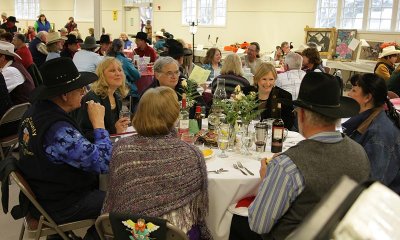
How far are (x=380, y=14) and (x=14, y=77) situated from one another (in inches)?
394

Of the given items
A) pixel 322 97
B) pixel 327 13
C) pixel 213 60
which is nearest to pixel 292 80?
pixel 213 60

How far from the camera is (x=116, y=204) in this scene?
1.98 meters

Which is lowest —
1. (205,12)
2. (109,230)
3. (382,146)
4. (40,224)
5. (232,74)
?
(40,224)

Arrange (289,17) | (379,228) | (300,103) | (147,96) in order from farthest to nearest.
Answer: (289,17)
(147,96)
(300,103)
(379,228)

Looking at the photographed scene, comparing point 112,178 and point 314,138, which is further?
point 112,178

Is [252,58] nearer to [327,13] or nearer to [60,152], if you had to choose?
[60,152]

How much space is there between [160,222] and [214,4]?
1370 cm

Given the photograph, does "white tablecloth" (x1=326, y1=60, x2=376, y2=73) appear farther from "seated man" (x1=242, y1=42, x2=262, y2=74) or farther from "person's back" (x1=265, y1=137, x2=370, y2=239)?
"person's back" (x1=265, y1=137, x2=370, y2=239)

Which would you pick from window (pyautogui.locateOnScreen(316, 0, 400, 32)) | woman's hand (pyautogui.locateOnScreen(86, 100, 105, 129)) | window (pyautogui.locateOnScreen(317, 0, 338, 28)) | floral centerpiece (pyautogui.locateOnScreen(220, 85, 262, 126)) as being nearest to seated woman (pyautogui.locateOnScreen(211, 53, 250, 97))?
floral centerpiece (pyautogui.locateOnScreen(220, 85, 262, 126))

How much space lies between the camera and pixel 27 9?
823 inches

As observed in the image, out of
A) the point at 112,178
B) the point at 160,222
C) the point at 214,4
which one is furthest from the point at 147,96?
the point at 214,4

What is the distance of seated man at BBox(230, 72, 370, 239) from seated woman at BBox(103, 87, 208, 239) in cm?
32

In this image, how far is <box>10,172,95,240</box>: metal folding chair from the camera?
86.9 inches

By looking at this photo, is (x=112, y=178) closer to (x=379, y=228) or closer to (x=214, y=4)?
(x=379, y=228)
